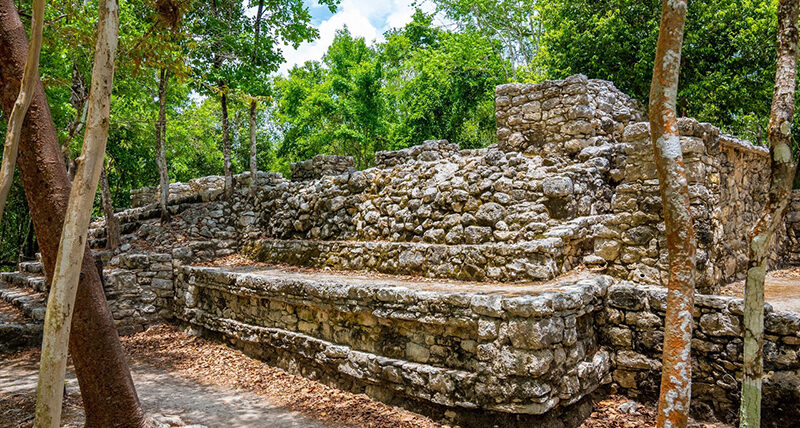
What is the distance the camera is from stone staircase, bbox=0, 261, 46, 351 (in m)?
7.78

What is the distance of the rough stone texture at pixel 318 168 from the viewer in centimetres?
1131

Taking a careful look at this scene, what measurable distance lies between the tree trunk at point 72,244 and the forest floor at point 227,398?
219 cm

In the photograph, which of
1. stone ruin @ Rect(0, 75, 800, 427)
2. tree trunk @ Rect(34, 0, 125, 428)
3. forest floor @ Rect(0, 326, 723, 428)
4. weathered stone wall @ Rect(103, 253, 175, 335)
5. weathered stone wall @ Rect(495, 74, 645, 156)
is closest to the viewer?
tree trunk @ Rect(34, 0, 125, 428)

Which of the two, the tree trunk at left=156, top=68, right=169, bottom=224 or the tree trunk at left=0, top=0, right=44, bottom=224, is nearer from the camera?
the tree trunk at left=0, top=0, right=44, bottom=224

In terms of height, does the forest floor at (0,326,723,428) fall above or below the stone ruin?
below

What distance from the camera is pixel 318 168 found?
37.3 ft

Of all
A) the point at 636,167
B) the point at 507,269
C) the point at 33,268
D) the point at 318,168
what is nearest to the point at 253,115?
the point at 318,168

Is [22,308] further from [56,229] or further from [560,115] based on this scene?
[560,115]

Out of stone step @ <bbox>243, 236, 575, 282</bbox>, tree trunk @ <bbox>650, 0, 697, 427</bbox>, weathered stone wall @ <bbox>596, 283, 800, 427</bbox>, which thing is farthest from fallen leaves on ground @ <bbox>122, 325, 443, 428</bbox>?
tree trunk @ <bbox>650, 0, 697, 427</bbox>

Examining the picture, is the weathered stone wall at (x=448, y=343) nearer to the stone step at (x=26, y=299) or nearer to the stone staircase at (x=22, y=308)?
the stone staircase at (x=22, y=308)

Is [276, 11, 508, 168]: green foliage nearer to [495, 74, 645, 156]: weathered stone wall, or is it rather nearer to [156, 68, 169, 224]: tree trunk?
[156, 68, 169, 224]: tree trunk

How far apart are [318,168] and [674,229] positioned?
910 cm

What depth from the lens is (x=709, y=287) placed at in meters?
5.21

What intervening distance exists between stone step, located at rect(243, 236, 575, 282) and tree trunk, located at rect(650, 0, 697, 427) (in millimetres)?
2248
